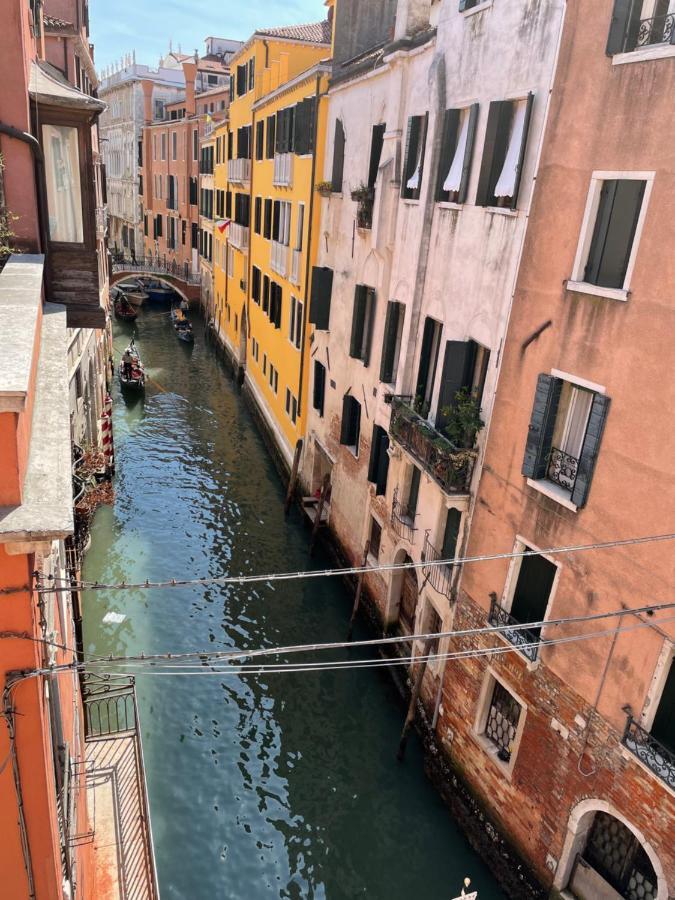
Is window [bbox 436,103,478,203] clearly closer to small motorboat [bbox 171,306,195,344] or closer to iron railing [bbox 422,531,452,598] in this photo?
iron railing [bbox 422,531,452,598]

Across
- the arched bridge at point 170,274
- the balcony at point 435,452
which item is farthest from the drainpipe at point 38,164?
the arched bridge at point 170,274

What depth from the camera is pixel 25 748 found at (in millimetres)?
5535

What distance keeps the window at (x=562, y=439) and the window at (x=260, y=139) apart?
23002 millimetres

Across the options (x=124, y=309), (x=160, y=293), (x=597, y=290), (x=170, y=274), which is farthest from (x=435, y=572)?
(x=160, y=293)

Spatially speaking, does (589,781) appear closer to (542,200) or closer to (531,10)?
(542,200)

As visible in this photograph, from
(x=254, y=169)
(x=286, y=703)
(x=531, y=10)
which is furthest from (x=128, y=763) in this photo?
(x=254, y=169)

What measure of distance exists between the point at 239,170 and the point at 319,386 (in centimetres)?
1664

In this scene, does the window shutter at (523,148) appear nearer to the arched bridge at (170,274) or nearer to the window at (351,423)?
the window at (351,423)

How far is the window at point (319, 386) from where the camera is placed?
21.2 m

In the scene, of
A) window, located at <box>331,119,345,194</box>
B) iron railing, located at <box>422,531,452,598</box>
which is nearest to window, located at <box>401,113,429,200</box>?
window, located at <box>331,119,345,194</box>

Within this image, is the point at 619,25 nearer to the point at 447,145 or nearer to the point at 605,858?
the point at 447,145

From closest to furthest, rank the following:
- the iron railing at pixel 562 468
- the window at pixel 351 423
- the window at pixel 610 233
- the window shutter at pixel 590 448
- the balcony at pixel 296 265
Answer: the window at pixel 610 233
the window shutter at pixel 590 448
the iron railing at pixel 562 468
the window at pixel 351 423
the balcony at pixel 296 265

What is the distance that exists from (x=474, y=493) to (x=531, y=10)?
23.6 ft

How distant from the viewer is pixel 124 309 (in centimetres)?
4888
